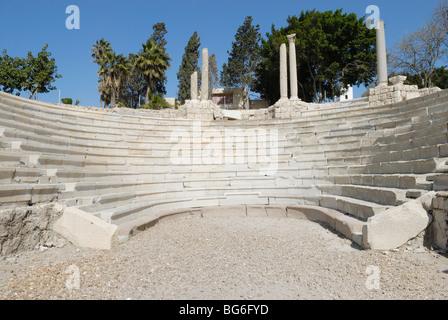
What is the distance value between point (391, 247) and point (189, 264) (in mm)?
2838

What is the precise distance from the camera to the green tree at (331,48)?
27.2 meters

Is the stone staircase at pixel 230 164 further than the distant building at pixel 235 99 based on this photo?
No

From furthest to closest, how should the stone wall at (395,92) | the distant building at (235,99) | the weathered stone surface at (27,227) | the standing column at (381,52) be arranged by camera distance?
the distant building at (235,99) → the standing column at (381,52) → the stone wall at (395,92) → the weathered stone surface at (27,227)

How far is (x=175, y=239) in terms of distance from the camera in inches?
199

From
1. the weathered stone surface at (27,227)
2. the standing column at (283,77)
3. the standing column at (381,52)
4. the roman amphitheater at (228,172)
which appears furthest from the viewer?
the standing column at (283,77)

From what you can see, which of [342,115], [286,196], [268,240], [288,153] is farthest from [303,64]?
[268,240]

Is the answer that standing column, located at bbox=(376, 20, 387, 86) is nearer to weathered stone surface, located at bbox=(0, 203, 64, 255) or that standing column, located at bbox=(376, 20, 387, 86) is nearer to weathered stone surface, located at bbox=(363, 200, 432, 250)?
weathered stone surface, located at bbox=(363, 200, 432, 250)

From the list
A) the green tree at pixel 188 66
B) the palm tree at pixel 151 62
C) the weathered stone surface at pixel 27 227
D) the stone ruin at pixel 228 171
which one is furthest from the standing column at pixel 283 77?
the green tree at pixel 188 66

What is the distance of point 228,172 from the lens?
9367mm

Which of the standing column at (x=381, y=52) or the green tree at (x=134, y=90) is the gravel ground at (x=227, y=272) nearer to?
the standing column at (x=381, y=52)

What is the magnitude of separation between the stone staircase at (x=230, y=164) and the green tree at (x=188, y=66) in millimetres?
24022

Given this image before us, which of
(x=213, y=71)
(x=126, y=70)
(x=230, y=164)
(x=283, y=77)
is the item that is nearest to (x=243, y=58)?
(x=213, y=71)
